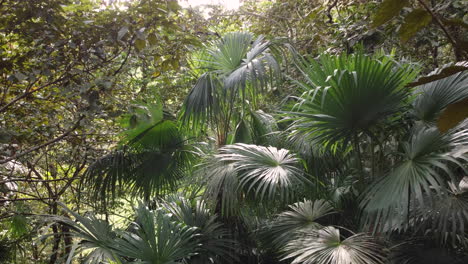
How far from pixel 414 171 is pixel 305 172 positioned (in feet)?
3.30

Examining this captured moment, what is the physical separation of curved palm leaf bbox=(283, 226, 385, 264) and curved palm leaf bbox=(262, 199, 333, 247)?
32 cm

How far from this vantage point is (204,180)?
3223 mm

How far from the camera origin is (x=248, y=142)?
3.66 metres

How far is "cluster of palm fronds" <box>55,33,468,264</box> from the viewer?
97.4 inches

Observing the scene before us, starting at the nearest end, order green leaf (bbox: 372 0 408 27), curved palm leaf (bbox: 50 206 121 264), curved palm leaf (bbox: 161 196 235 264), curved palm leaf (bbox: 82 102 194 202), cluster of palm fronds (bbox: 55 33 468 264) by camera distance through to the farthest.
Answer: green leaf (bbox: 372 0 408 27)
cluster of palm fronds (bbox: 55 33 468 264)
curved palm leaf (bbox: 50 206 121 264)
curved palm leaf (bbox: 161 196 235 264)
curved palm leaf (bbox: 82 102 194 202)

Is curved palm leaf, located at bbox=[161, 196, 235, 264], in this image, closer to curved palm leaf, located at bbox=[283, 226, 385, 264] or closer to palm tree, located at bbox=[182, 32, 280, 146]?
palm tree, located at bbox=[182, 32, 280, 146]

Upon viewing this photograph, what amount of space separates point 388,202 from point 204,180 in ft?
4.47

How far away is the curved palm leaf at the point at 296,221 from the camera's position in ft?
10.0

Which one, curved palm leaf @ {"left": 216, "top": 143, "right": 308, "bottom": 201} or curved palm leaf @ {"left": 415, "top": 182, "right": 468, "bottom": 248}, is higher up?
curved palm leaf @ {"left": 216, "top": 143, "right": 308, "bottom": 201}

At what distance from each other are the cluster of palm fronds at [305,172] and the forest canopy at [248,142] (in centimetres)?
1

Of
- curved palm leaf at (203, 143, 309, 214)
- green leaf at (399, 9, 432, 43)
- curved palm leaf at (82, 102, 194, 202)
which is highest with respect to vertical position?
curved palm leaf at (82, 102, 194, 202)

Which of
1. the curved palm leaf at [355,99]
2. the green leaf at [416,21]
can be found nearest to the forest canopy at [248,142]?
the curved palm leaf at [355,99]

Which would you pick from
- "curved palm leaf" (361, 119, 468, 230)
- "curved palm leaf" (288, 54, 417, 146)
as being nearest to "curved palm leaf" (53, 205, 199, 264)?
"curved palm leaf" (288, 54, 417, 146)

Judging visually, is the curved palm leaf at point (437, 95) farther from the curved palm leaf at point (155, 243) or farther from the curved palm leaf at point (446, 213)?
the curved palm leaf at point (155, 243)
